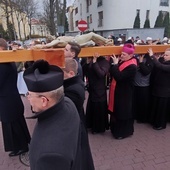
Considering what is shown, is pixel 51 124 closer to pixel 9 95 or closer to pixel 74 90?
pixel 74 90

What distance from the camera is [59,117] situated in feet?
4.48

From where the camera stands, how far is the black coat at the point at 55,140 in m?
1.21

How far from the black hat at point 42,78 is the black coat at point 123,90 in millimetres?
2164

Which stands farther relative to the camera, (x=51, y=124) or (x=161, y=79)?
(x=161, y=79)

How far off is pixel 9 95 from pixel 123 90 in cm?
194

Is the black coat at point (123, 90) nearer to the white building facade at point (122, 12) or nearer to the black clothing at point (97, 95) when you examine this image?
the black clothing at point (97, 95)

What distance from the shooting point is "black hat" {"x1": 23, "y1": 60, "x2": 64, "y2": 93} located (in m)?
1.38

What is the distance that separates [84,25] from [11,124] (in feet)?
27.2

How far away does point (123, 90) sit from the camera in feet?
12.3

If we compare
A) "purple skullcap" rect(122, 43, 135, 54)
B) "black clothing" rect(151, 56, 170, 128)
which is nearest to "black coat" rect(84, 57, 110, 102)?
"purple skullcap" rect(122, 43, 135, 54)

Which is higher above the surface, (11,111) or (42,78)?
(42,78)

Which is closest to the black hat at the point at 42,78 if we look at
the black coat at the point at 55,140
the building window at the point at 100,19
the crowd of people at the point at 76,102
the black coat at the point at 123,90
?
the crowd of people at the point at 76,102

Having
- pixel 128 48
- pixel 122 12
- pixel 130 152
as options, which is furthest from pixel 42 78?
pixel 122 12

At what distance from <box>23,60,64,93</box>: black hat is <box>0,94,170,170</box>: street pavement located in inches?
89.4
